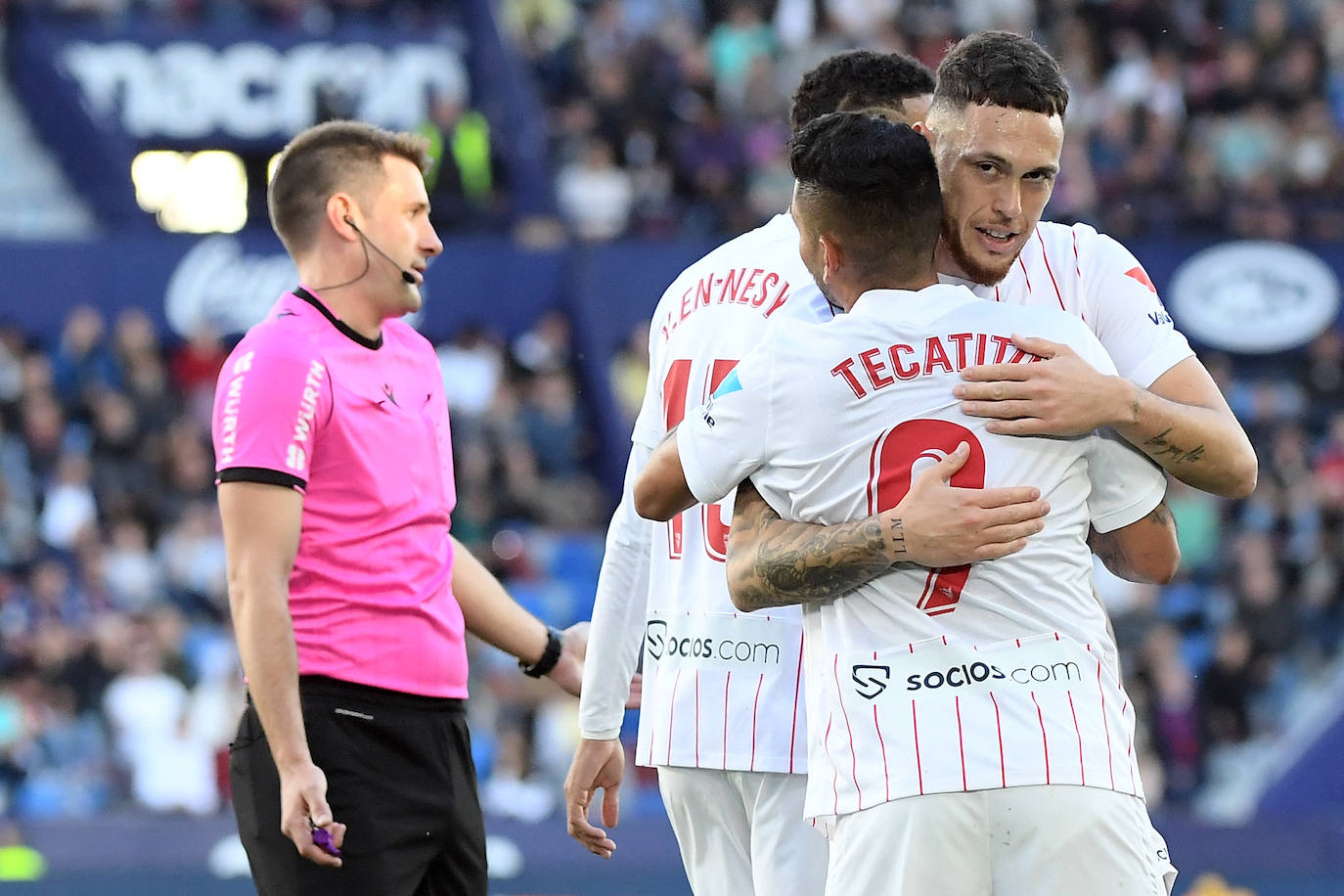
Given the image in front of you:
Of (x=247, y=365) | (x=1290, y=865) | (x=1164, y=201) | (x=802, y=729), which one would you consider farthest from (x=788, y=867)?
(x=1164, y=201)

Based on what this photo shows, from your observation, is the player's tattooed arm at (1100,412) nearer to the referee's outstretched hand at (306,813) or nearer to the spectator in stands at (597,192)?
the referee's outstretched hand at (306,813)

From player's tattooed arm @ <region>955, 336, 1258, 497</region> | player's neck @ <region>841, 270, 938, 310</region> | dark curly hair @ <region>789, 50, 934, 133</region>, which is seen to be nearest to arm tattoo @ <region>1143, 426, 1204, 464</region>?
player's tattooed arm @ <region>955, 336, 1258, 497</region>

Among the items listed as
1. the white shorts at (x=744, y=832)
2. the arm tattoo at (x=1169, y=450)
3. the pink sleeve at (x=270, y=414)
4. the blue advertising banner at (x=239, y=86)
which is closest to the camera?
the arm tattoo at (x=1169, y=450)

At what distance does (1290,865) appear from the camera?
8.59 m

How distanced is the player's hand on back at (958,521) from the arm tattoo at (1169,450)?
0.81ft

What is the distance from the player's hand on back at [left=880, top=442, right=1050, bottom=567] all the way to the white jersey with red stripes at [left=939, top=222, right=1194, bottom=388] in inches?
17.5

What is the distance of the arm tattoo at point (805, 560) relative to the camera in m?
3.28

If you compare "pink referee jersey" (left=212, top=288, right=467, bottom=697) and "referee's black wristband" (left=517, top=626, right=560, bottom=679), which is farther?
"referee's black wristband" (left=517, top=626, right=560, bottom=679)

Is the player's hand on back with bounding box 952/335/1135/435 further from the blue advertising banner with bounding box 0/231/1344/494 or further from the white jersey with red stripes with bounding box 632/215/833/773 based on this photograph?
the blue advertising banner with bounding box 0/231/1344/494

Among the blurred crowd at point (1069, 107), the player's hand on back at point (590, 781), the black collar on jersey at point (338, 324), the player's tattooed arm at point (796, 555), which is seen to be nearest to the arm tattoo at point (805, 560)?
the player's tattooed arm at point (796, 555)

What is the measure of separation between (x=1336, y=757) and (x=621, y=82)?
910 centimetres

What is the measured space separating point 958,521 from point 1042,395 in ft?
0.82

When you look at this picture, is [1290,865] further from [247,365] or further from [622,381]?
[622,381]

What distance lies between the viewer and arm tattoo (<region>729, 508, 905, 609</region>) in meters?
3.28
